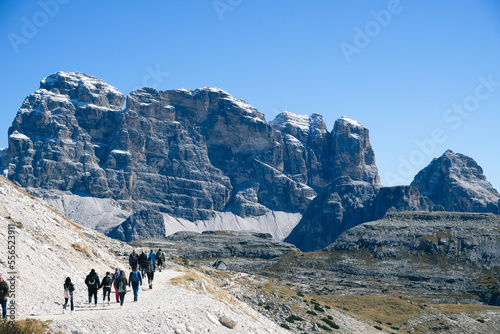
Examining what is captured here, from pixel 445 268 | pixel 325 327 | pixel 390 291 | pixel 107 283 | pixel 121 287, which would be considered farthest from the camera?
pixel 445 268

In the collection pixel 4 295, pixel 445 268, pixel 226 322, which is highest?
pixel 4 295

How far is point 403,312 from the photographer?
10488 cm

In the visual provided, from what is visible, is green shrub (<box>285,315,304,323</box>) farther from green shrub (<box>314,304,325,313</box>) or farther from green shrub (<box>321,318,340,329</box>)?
green shrub (<box>314,304,325,313</box>)

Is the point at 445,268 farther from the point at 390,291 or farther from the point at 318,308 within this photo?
the point at 318,308

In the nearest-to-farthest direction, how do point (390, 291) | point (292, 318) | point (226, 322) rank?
point (226, 322) < point (292, 318) < point (390, 291)

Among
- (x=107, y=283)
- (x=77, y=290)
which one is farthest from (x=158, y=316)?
(x=77, y=290)

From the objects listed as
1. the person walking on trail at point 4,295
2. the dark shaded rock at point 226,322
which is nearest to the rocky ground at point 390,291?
the dark shaded rock at point 226,322

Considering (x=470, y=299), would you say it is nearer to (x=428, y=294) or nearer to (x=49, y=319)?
(x=428, y=294)

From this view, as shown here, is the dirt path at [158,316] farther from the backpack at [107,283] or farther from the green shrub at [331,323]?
the green shrub at [331,323]

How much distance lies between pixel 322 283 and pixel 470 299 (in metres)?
42.1

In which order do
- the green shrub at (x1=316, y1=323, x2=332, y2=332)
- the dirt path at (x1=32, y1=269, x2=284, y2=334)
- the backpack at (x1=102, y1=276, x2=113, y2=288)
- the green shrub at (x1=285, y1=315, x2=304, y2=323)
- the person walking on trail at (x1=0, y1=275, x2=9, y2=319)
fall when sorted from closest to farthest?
the person walking on trail at (x1=0, y1=275, x2=9, y2=319) → the dirt path at (x1=32, y1=269, x2=284, y2=334) → the backpack at (x1=102, y1=276, x2=113, y2=288) → the green shrub at (x1=285, y1=315, x2=304, y2=323) → the green shrub at (x1=316, y1=323, x2=332, y2=332)

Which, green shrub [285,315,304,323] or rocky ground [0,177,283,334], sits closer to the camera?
rocky ground [0,177,283,334]

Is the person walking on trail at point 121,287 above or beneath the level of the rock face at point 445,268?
above

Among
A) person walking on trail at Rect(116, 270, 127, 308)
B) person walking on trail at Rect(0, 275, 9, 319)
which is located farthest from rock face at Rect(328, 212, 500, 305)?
person walking on trail at Rect(0, 275, 9, 319)
